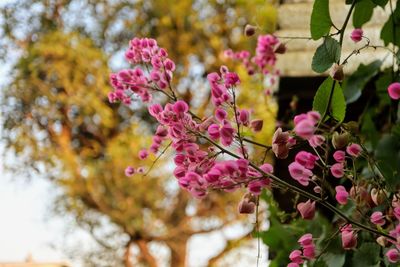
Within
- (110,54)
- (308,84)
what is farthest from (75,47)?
(308,84)

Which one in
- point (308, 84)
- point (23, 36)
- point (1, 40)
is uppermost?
point (308, 84)

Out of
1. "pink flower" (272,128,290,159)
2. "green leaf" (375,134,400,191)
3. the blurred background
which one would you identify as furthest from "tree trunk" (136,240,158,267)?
"pink flower" (272,128,290,159)

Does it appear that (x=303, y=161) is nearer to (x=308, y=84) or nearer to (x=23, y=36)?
(x=308, y=84)

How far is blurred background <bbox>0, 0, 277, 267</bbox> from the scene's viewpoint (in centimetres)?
436

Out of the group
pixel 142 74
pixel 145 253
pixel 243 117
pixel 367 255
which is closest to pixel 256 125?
pixel 243 117

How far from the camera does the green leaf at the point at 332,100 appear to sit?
1.94ft

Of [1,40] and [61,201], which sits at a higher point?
[1,40]

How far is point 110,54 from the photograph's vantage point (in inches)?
180

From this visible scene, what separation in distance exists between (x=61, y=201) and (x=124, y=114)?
2.76 feet

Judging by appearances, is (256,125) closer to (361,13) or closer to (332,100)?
(332,100)

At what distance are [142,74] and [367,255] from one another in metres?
0.39

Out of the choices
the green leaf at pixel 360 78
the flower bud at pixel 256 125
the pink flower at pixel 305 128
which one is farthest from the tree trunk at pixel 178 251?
the pink flower at pixel 305 128

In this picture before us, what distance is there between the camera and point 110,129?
4848 mm

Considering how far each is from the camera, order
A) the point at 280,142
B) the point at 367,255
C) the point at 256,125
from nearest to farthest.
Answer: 1. the point at 280,142
2. the point at 256,125
3. the point at 367,255
